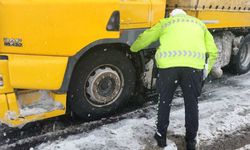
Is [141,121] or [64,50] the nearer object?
[64,50]

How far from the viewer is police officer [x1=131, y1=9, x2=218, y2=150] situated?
165 inches

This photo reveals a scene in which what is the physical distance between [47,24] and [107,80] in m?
1.20

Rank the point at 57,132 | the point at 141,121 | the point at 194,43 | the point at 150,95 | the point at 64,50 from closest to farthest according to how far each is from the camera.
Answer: the point at 194,43
the point at 64,50
the point at 57,132
the point at 141,121
the point at 150,95

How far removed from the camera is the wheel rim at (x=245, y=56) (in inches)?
323

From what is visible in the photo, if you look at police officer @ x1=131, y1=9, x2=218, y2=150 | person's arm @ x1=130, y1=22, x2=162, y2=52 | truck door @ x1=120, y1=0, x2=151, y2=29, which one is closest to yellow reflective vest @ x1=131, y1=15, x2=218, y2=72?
police officer @ x1=131, y1=9, x2=218, y2=150

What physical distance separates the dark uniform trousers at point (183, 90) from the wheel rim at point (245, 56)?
4.09 m

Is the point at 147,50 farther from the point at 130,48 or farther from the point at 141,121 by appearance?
the point at 141,121

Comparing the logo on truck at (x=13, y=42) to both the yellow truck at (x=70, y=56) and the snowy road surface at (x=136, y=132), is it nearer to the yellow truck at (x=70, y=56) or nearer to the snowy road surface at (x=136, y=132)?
the yellow truck at (x=70, y=56)

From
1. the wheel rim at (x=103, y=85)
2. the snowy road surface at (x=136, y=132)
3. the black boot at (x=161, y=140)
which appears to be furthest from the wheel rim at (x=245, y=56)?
the black boot at (x=161, y=140)

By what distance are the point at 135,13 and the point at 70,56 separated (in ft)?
3.55

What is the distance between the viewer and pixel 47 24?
436 cm

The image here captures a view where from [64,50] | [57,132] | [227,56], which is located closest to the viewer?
[64,50]

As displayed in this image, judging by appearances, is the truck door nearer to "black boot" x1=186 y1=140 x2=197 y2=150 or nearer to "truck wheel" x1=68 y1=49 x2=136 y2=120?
"truck wheel" x1=68 y1=49 x2=136 y2=120

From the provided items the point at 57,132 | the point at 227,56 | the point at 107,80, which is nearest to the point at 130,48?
the point at 107,80
